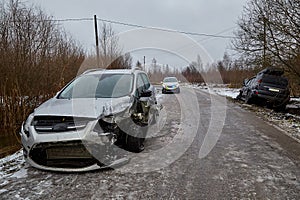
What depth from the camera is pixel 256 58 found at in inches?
648

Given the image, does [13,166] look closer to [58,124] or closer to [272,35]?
[58,124]

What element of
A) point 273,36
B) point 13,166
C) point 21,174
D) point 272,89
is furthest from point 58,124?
point 273,36

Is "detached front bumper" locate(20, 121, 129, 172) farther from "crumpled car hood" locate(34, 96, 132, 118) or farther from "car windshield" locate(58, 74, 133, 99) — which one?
"car windshield" locate(58, 74, 133, 99)

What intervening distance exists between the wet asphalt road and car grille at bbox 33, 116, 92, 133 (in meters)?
0.77

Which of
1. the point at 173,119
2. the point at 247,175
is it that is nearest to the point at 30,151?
the point at 247,175

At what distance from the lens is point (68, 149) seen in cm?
377

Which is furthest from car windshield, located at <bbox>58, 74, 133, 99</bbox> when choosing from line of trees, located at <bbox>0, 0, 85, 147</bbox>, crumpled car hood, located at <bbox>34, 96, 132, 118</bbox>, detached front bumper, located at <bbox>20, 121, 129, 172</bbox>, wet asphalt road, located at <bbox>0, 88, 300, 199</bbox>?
line of trees, located at <bbox>0, 0, 85, 147</bbox>

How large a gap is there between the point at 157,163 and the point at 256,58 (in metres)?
14.7

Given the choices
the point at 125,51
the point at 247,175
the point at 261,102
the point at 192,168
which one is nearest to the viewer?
the point at 247,175

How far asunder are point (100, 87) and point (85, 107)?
49.9 inches

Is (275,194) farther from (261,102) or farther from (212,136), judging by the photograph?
(261,102)

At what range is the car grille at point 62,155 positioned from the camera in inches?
147

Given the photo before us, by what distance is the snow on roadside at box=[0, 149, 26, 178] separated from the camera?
13.1 feet

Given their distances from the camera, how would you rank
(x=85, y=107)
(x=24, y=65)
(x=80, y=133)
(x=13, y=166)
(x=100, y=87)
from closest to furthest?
(x=80, y=133), (x=85, y=107), (x=13, y=166), (x=100, y=87), (x=24, y=65)
